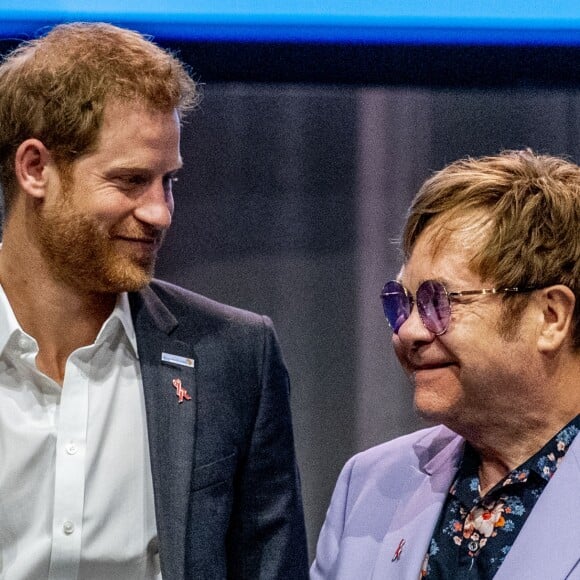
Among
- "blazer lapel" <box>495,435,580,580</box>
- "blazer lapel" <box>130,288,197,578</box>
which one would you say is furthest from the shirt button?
"blazer lapel" <box>495,435,580,580</box>

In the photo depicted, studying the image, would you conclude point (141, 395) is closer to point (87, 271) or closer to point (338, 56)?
point (87, 271)

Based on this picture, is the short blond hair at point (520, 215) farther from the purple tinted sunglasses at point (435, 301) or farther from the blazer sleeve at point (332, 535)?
the blazer sleeve at point (332, 535)

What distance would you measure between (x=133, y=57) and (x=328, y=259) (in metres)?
1.26

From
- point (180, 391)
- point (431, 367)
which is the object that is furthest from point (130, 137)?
point (431, 367)

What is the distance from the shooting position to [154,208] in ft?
6.86

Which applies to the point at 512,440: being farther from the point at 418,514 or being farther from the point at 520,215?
the point at 520,215

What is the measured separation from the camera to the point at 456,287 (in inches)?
69.9

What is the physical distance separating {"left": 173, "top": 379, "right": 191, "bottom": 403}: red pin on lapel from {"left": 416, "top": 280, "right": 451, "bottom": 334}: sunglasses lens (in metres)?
0.53

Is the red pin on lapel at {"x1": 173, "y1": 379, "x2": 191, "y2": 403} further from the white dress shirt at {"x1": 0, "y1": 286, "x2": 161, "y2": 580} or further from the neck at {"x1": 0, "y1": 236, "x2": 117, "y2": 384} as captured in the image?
the neck at {"x1": 0, "y1": 236, "x2": 117, "y2": 384}

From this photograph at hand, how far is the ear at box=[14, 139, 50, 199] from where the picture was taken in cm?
212

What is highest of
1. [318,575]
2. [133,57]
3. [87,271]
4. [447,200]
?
[133,57]

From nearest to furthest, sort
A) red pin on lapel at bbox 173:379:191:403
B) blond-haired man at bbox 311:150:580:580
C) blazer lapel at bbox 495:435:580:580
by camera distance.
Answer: blazer lapel at bbox 495:435:580:580
blond-haired man at bbox 311:150:580:580
red pin on lapel at bbox 173:379:191:403

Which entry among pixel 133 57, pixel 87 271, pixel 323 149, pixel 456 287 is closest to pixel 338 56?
pixel 323 149

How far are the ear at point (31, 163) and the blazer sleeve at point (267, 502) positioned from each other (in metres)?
0.53
